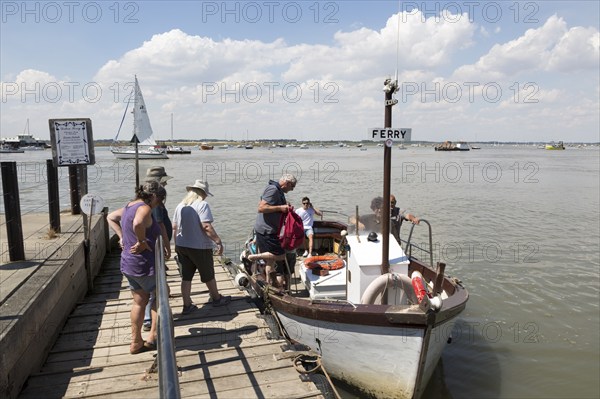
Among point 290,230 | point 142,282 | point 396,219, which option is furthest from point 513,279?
point 142,282

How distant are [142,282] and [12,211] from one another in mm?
2335

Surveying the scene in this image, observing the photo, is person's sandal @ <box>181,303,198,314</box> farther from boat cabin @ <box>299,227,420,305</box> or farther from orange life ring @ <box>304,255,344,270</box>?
orange life ring @ <box>304,255,344,270</box>

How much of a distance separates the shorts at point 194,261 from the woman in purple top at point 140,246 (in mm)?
1020

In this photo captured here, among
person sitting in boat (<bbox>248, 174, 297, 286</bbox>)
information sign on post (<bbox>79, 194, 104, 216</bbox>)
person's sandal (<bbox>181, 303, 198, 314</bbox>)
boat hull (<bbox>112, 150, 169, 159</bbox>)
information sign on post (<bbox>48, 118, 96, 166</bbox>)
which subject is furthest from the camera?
boat hull (<bbox>112, 150, 169, 159</bbox>)

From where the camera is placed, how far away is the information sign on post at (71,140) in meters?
6.40

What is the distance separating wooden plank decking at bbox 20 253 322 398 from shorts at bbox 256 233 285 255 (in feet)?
2.65

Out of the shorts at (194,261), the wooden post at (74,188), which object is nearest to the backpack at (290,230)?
the shorts at (194,261)

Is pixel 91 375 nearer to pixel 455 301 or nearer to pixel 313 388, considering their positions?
pixel 313 388

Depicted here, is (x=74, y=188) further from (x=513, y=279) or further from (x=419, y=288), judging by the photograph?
(x=513, y=279)

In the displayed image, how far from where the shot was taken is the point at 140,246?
13.6 feet

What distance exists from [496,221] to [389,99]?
52.7 ft

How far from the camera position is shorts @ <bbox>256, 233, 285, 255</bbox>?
5.94 m

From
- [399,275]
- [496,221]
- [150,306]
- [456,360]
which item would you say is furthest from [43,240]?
[496,221]

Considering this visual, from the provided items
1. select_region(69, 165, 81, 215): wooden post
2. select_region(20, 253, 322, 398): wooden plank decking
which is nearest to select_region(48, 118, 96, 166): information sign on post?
select_region(69, 165, 81, 215): wooden post
